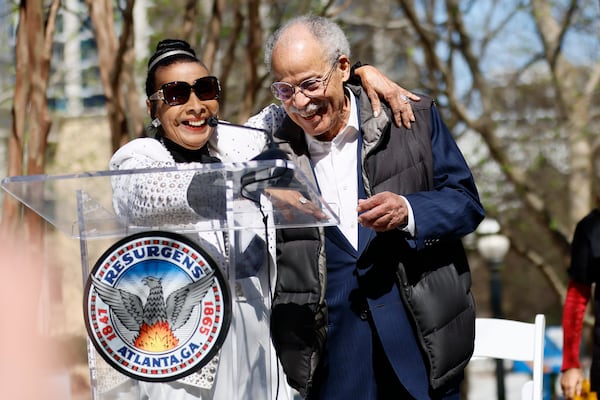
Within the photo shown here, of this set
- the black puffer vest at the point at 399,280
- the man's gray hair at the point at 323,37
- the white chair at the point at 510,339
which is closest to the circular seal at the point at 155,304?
the black puffer vest at the point at 399,280

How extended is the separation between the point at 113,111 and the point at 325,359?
14.3 ft

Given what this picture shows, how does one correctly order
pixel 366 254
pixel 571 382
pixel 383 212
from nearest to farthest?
pixel 383 212, pixel 366 254, pixel 571 382

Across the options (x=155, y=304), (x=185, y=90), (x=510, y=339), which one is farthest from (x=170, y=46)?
(x=510, y=339)

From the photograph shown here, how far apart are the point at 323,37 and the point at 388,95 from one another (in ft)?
0.99

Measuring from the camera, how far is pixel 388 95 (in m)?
3.33

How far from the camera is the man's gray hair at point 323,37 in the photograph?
3277 millimetres

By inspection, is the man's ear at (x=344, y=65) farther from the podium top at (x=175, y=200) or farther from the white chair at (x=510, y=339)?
the white chair at (x=510, y=339)

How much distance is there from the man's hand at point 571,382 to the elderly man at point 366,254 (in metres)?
2.10

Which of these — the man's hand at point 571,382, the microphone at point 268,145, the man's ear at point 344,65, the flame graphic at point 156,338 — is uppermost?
→ the man's ear at point 344,65

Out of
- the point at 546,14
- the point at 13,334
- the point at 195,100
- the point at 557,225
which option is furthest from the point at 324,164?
the point at 546,14

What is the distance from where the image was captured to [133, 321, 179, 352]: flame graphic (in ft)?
8.25

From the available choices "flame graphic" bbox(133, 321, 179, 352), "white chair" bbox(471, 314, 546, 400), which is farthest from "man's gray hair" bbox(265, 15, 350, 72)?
"white chair" bbox(471, 314, 546, 400)

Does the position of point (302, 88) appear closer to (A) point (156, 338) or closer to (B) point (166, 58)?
(B) point (166, 58)

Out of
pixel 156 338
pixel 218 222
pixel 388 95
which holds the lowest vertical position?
pixel 156 338
